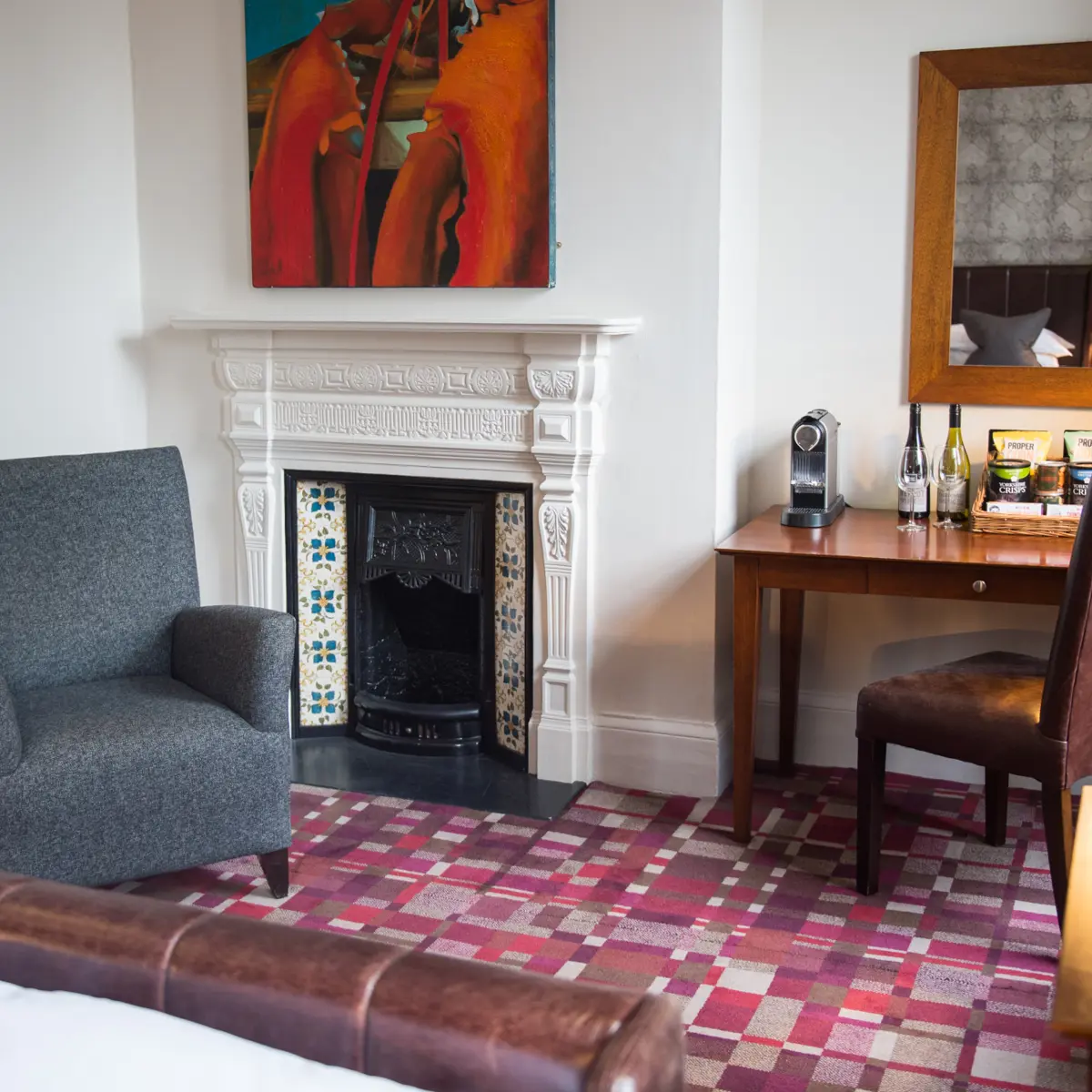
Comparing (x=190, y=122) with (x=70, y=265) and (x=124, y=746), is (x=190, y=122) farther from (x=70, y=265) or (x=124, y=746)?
(x=124, y=746)

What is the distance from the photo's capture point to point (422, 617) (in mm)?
3801

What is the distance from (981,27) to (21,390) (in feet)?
8.35

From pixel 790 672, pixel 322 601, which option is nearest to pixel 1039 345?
pixel 790 672

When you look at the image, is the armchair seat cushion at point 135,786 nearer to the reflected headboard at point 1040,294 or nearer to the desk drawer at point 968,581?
the desk drawer at point 968,581

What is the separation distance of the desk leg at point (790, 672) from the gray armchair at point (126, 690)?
1323mm

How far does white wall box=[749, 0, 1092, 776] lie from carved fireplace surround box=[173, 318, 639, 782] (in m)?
0.52

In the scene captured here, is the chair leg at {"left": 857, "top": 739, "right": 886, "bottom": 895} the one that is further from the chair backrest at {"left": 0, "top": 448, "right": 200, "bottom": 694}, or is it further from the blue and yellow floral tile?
the chair backrest at {"left": 0, "top": 448, "right": 200, "bottom": 694}

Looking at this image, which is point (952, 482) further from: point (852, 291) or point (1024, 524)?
point (852, 291)

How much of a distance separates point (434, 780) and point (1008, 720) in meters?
1.49

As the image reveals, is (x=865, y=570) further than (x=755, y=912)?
Yes

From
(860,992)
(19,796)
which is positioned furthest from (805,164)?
(19,796)

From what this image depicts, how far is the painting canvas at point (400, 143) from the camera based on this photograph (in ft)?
10.7

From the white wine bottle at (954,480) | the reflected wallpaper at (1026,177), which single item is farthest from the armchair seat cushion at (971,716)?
the reflected wallpaper at (1026,177)

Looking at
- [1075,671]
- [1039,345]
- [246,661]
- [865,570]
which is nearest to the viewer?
[1075,671]
